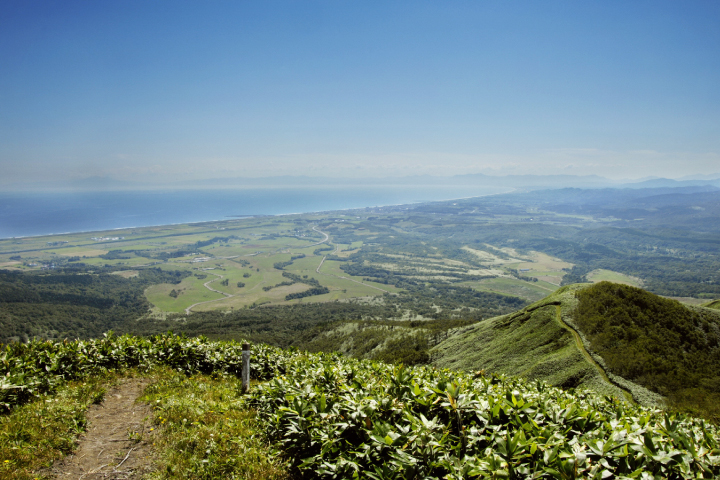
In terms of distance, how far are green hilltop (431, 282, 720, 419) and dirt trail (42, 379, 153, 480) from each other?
1594cm

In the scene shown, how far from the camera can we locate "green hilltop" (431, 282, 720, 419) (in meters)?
13.2

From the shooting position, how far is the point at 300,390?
5398 millimetres

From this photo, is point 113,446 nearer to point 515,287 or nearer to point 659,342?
point 659,342

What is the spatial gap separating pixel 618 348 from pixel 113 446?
19.9m

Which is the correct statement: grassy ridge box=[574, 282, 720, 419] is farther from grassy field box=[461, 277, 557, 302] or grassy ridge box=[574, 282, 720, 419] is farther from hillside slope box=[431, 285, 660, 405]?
grassy field box=[461, 277, 557, 302]

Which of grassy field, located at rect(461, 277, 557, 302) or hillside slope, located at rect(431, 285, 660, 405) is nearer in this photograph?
hillside slope, located at rect(431, 285, 660, 405)

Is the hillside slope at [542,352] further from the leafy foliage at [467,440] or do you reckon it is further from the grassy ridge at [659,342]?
the leafy foliage at [467,440]

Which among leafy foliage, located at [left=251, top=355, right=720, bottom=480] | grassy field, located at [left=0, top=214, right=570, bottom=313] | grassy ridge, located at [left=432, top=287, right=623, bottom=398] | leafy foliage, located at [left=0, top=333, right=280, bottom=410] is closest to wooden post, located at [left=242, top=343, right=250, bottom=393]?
leafy foliage, located at [left=0, top=333, right=280, bottom=410]

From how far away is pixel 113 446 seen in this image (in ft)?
18.3

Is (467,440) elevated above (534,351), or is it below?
above

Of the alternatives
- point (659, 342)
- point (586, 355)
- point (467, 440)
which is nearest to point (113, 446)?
point (467, 440)

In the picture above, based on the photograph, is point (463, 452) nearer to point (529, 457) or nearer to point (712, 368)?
point (529, 457)

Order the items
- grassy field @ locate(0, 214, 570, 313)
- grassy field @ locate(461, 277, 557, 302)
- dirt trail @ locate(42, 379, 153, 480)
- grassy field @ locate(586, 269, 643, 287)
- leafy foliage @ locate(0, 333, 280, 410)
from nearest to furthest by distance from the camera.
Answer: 1. dirt trail @ locate(42, 379, 153, 480)
2. leafy foliage @ locate(0, 333, 280, 410)
3. grassy field @ locate(0, 214, 570, 313)
4. grassy field @ locate(461, 277, 557, 302)
5. grassy field @ locate(586, 269, 643, 287)

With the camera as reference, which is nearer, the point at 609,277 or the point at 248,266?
the point at 609,277
